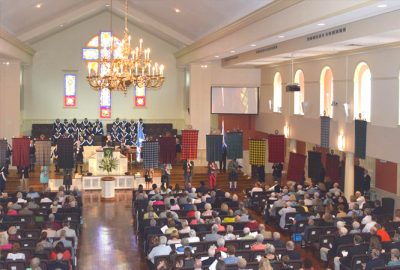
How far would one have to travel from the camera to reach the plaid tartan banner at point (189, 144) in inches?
1073

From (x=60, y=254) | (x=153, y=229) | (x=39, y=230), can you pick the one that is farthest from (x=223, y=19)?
(x=60, y=254)

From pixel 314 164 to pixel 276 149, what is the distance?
2.77m

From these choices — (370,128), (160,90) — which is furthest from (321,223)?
(160,90)

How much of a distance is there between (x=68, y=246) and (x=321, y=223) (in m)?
7.30

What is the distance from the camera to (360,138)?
21.9m

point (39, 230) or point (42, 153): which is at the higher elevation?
point (42, 153)

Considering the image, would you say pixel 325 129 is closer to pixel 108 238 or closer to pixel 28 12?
pixel 108 238

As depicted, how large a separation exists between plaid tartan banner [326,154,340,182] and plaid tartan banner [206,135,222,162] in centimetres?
509

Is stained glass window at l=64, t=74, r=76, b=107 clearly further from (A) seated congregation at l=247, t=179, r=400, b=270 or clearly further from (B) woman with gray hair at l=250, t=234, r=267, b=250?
(B) woman with gray hair at l=250, t=234, r=267, b=250

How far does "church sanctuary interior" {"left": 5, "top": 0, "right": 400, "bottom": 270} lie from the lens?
1493 centimetres

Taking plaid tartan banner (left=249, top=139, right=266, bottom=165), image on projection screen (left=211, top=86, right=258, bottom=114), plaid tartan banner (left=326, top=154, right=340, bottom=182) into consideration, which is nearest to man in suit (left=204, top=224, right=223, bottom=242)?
plaid tartan banner (left=326, top=154, right=340, bottom=182)

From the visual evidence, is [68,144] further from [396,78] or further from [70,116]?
[396,78]

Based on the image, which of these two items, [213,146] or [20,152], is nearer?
[20,152]

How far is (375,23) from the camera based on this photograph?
15469 millimetres
